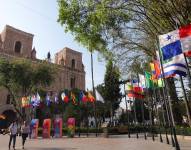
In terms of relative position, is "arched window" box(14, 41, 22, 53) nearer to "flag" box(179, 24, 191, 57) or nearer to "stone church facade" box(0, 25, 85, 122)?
"stone church facade" box(0, 25, 85, 122)

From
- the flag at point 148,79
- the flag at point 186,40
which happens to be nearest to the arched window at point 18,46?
the flag at point 148,79

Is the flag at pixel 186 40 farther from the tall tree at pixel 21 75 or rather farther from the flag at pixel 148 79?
the tall tree at pixel 21 75

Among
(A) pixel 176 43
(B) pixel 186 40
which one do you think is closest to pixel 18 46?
(A) pixel 176 43

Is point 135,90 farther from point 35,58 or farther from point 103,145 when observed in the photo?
point 35,58

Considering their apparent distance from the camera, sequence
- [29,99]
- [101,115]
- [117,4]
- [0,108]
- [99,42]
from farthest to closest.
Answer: [101,115], [0,108], [29,99], [99,42], [117,4]

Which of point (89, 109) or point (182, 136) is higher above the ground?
point (89, 109)

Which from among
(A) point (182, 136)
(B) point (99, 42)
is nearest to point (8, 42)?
(B) point (99, 42)

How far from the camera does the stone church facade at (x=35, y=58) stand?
182 ft

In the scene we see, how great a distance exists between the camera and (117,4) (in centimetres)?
1555

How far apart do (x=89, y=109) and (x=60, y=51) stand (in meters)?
23.9

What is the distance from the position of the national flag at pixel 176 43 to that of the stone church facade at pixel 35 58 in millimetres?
44097

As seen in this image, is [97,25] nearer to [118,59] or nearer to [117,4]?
[117,4]

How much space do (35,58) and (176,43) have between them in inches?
2136

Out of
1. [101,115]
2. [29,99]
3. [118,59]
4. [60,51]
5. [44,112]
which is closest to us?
[118,59]
